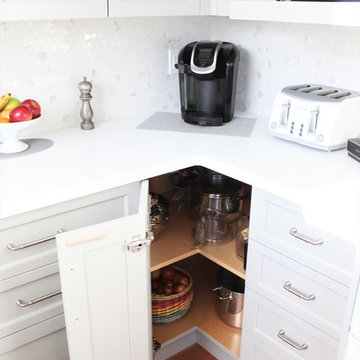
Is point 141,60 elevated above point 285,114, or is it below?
above

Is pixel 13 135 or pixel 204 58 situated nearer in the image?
pixel 13 135

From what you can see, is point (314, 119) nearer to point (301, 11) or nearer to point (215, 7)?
point (301, 11)

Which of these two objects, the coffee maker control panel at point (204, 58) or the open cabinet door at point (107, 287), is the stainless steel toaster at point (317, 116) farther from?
the open cabinet door at point (107, 287)

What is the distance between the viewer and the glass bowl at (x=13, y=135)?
147 centimetres

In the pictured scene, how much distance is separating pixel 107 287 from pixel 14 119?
62cm

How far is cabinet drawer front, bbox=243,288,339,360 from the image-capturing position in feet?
4.45

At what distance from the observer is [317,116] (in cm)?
155

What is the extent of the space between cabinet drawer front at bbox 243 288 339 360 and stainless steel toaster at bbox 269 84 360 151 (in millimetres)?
558

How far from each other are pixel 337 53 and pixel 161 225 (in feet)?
3.14

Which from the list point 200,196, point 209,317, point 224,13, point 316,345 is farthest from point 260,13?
point 209,317

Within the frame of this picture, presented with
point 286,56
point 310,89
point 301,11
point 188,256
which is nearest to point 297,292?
point 188,256

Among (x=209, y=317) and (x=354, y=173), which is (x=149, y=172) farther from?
(x=209, y=317)

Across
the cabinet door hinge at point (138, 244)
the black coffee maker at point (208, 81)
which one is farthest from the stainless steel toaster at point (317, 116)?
the cabinet door hinge at point (138, 244)

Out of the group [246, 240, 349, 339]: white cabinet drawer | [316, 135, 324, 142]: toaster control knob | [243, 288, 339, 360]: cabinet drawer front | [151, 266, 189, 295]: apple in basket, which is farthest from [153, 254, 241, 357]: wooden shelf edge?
[316, 135, 324, 142]: toaster control knob
